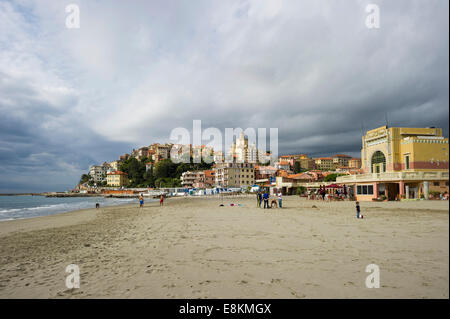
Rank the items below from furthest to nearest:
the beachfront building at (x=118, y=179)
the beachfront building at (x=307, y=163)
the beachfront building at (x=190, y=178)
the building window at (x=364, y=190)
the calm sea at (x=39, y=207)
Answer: the beachfront building at (x=307, y=163) < the beachfront building at (x=118, y=179) < the beachfront building at (x=190, y=178) < the calm sea at (x=39, y=207) < the building window at (x=364, y=190)

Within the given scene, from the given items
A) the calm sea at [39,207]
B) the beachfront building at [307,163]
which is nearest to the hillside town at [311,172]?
the beachfront building at [307,163]

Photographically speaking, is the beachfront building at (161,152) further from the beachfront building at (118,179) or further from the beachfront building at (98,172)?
the beachfront building at (98,172)

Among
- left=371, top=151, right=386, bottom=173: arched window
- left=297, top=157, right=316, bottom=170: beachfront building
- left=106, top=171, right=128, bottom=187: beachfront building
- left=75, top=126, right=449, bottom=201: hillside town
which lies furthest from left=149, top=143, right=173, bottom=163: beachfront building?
left=371, top=151, right=386, bottom=173: arched window

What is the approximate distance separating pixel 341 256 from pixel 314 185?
4847 cm

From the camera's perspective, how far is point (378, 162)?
25.3m

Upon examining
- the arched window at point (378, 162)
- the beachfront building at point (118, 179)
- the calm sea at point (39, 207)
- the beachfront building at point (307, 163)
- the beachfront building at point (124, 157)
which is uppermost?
the beachfront building at point (124, 157)

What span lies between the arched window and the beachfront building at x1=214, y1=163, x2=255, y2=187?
64.8 metres

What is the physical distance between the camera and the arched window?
2388 cm

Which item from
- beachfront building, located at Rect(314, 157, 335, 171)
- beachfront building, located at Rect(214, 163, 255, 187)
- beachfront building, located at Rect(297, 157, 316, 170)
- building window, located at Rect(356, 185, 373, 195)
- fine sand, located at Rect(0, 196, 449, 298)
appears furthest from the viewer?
beachfront building, located at Rect(314, 157, 335, 171)

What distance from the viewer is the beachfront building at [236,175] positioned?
89812mm

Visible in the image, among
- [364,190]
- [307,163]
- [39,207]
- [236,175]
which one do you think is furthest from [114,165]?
[364,190]

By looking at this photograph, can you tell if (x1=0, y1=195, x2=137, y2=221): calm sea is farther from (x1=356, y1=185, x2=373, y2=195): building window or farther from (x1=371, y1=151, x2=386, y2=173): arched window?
(x1=371, y1=151, x2=386, y2=173): arched window

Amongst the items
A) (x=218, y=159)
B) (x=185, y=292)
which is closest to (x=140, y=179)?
(x=218, y=159)
